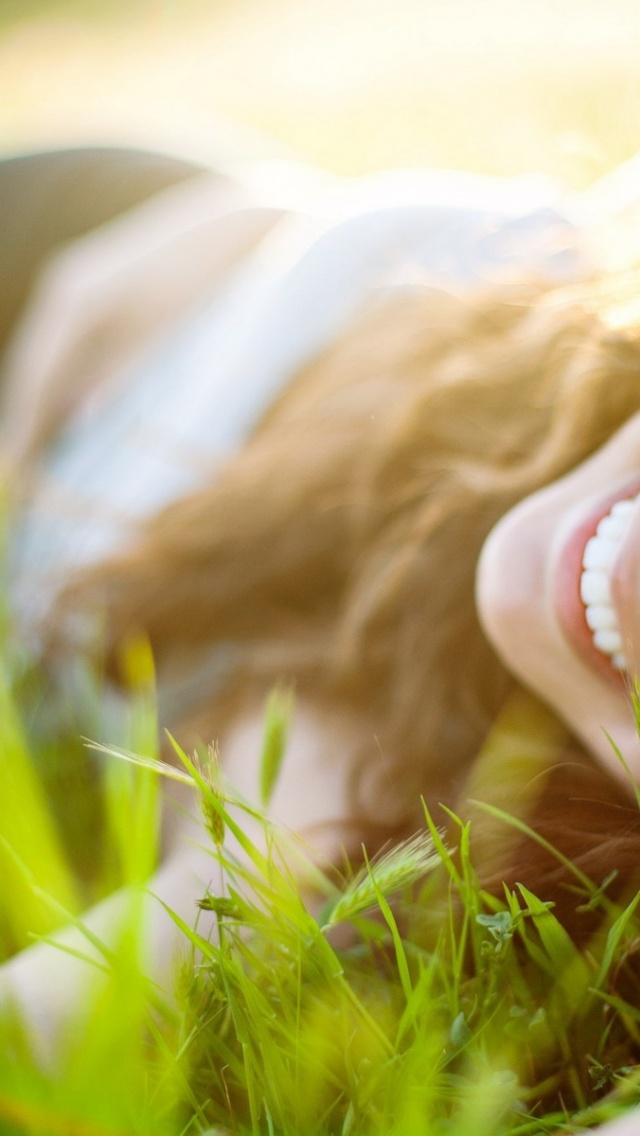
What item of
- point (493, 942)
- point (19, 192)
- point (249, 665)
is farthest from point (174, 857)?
point (19, 192)

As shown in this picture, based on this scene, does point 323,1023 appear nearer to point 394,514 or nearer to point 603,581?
point 603,581

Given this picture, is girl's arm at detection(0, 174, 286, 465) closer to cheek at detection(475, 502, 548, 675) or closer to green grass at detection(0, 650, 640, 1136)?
cheek at detection(475, 502, 548, 675)

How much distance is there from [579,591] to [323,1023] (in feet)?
1.26

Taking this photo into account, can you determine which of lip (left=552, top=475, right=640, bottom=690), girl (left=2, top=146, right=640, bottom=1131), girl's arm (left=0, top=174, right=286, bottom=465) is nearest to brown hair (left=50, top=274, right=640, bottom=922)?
girl (left=2, top=146, right=640, bottom=1131)

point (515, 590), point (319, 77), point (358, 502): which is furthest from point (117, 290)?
point (319, 77)

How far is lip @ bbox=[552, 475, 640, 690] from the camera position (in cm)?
65

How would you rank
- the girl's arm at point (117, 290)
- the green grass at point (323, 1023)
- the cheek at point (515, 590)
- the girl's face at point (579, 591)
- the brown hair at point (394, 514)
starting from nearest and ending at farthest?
the green grass at point (323, 1023), the girl's face at point (579, 591), the cheek at point (515, 590), the brown hair at point (394, 514), the girl's arm at point (117, 290)

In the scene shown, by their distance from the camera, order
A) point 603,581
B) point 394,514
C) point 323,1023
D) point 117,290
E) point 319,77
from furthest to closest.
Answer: point 319,77, point 117,290, point 394,514, point 603,581, point 323,1023

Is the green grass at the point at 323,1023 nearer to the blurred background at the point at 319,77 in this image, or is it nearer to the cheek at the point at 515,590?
the cheek at the point at 515,590

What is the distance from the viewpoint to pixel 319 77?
301 cm

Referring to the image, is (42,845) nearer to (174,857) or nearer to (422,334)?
(174,857)

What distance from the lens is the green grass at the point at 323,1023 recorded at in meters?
0.36

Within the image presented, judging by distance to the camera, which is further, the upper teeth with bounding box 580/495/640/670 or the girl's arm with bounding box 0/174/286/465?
the girl's arm with bounding box 0/174/286/465

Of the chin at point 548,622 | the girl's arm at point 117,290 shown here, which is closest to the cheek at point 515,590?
the chin at point 548,622
